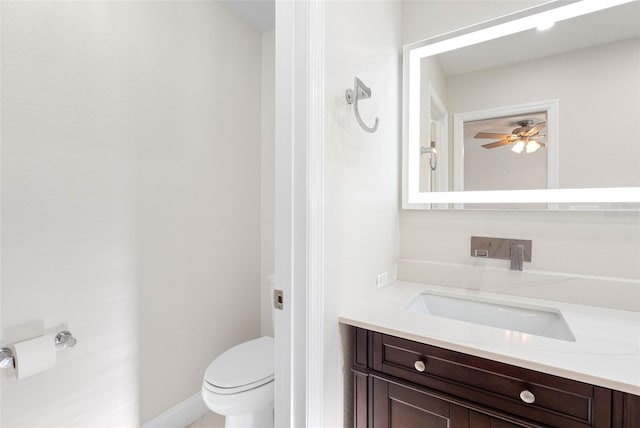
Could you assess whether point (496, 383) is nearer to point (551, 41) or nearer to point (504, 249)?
point (504, 249)

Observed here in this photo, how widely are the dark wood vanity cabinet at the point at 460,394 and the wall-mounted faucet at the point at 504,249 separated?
24.2 inches

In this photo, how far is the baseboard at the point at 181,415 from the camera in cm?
149

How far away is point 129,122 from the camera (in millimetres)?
1382

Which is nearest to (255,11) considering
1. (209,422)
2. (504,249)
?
(504,249)

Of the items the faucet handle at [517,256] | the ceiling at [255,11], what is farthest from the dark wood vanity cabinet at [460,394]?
the ceiling at [255,11]

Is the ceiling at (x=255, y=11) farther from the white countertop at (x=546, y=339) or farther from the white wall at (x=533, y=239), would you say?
the white countertop at (x=546, y=339)

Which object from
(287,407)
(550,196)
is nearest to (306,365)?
(287,407)

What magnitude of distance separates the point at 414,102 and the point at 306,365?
1.30 m

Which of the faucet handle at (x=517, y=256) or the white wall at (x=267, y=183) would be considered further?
the white wall at (x=267, y=183)

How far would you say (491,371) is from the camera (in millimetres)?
816

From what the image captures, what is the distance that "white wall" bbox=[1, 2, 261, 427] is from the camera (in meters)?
1.09

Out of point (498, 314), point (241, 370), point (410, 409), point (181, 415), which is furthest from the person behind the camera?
point (181, 415)

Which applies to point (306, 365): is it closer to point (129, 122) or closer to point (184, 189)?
point (184, 189)

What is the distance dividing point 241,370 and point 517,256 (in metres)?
1.36
